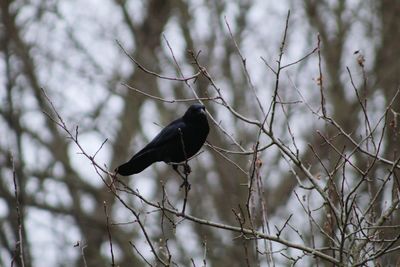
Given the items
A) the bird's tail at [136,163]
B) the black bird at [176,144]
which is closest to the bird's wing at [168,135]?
the black bird at [176,144]

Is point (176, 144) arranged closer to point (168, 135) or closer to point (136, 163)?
point (168, 135)

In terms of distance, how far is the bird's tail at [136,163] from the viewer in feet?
21.9

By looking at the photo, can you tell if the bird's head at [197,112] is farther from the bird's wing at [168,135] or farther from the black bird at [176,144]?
the bird's wing at [168,135]

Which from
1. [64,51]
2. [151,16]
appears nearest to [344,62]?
[151,16]

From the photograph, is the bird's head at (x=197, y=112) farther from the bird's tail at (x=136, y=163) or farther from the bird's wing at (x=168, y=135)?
the bird's tail at (x=136, y=163)

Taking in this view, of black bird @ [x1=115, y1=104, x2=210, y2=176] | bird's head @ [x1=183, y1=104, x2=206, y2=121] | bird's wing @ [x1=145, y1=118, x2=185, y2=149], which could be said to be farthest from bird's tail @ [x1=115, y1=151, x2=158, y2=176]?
bird's head @ [x1=183, y1=104, x2=206, y2=121]

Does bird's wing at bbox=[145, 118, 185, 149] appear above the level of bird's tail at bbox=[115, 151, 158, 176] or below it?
above

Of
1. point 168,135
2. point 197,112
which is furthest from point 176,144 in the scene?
point 197,112

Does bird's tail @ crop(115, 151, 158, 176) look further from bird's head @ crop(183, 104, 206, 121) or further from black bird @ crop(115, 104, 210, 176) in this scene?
bird's head @ crop(183, 104, 206, 121)

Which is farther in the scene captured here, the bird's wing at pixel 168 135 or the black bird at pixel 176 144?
the bird's wing at pixel 168 135

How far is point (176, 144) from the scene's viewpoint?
6.77 meters

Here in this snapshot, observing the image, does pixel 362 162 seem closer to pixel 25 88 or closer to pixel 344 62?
pixel 344 62

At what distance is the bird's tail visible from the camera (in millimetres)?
6680

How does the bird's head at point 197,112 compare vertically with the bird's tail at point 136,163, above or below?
above
